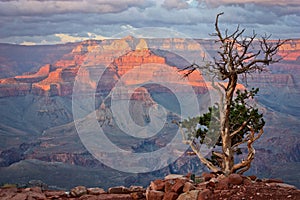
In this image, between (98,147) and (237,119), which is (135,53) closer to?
(98,147)

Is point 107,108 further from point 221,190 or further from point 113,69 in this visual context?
point 221,190

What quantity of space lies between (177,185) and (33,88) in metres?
148

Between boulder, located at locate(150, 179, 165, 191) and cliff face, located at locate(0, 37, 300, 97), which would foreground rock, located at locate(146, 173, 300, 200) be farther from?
cliff face, located at locate(0, 37, 300, 97)

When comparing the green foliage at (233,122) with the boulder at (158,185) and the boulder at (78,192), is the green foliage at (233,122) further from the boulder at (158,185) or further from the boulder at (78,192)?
the boulder at (78,192)

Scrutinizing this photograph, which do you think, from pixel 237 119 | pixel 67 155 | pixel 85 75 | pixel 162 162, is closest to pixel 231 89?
pixel 237 119

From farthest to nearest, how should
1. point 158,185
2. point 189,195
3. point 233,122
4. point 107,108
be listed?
point 107,108, point 233,122, point 158,185, point 189,195

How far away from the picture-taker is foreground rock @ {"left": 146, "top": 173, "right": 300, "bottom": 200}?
46.3 feet

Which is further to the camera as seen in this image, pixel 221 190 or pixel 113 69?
pixel 113 69

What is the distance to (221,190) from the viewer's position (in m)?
14.7

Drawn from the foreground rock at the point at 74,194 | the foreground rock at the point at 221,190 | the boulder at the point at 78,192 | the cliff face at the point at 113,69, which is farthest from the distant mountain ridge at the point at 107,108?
the foreground rock at the point at 221,190

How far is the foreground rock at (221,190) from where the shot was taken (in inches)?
556

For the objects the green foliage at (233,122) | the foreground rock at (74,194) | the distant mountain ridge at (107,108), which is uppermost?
the green foliage at (233,122)

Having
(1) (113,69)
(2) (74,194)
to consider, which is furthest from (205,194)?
(1) (113,69)

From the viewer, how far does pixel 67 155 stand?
309 ft
